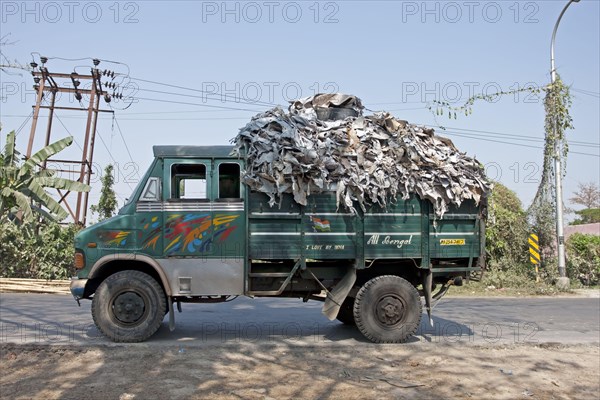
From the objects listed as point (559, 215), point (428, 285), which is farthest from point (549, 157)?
point (428, 285)

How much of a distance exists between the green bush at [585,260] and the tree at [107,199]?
19.4 metres

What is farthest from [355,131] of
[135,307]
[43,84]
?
[43,84]

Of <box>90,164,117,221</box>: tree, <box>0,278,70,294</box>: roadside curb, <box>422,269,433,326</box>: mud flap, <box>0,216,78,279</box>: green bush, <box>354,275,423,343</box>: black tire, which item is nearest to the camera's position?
<box>354,275,423,343</box>: black tire

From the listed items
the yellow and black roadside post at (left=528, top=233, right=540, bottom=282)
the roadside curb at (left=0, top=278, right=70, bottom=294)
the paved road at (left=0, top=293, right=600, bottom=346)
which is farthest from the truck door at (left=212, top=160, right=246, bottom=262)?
the yellow and black roadside post at (left=528, top=233, right=540, bottom=282)

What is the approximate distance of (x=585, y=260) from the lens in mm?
19484

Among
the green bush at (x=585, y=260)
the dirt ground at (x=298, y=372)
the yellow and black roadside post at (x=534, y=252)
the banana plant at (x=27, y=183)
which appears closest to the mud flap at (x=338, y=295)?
the dirt ground at (x=298, y=372)

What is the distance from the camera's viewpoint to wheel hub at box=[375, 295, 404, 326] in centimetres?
789

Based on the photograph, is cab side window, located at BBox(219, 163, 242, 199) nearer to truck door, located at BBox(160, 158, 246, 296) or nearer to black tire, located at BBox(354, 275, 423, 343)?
truck door, located at BBox(160, 158, 246, 296)

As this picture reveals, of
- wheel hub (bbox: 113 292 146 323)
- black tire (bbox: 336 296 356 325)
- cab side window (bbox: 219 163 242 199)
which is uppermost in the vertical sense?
cab side window (bbox: 219 163 242 199)

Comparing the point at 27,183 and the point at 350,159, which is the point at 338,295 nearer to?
the point at 350,159

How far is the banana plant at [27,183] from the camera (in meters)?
7.95

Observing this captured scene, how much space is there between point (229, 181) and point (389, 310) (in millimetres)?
3123

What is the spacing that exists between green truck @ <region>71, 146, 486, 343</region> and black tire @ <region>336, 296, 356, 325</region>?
2.34 ft

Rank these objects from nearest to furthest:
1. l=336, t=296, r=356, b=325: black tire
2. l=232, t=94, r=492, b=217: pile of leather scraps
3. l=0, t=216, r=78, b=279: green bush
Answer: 1. l=232, t=94, r=492, b=217: pile of leather scraps
2. l=336, t=296, r=356, b=325: black tire
3. l=0, t=216, r=78, b=279: green bush
